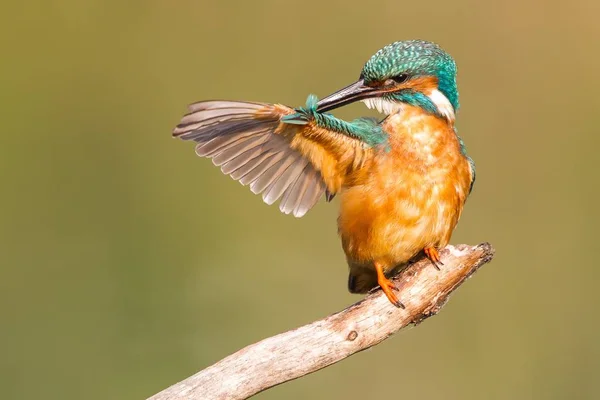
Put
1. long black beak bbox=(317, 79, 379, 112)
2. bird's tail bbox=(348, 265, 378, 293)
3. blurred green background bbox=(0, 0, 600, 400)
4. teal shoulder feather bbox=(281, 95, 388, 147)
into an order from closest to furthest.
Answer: teal shoulder feather bbox=(281, 95, 388, 147) → long black beak bbox=(317, 79, 379, 112) → bird's tail bbox=(348, 265, 378, 293) → blurred green background bbox=(0, 0, 600, 400)

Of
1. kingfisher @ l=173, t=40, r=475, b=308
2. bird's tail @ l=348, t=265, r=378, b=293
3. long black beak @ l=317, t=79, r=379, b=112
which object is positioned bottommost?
bird's tail @ l=348, t=265, r=378, b=293

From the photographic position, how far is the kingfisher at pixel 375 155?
3.56 metres

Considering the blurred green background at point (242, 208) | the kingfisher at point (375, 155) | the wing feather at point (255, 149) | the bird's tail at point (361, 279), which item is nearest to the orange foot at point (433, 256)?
the kingfisher at point (375, 155)

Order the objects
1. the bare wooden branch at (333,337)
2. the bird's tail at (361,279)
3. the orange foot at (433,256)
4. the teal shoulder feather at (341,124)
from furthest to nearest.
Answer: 1. the bird's tail at (361,279)
2. the orange foot at (433,256)
3. the teal shoulder feather at (341,124)
4. the bare wooden branch at (333,337)

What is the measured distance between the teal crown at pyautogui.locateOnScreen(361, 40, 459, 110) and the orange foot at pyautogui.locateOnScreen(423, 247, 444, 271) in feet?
2.05

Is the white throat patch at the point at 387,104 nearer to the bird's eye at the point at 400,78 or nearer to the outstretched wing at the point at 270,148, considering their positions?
the bird's eye at the point at 400,78

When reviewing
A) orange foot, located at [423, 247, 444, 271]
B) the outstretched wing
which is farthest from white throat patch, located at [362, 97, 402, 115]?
orange foot, located at [423, 247, 444, 271]

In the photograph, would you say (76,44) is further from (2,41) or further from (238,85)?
(238,85)

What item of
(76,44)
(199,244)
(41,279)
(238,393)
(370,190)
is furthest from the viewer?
(76,44)

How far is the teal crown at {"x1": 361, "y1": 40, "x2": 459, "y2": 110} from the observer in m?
3.74

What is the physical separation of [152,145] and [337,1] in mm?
1538

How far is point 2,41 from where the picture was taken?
→ 6.26 m

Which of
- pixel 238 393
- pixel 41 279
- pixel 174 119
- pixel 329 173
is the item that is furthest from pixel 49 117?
pixel 238 393

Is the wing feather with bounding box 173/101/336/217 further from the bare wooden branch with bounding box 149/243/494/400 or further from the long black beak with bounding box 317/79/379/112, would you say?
the bare wooden branch with bounding box 149/243/494/400
